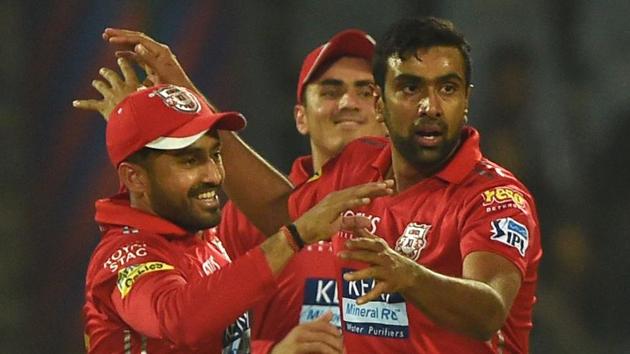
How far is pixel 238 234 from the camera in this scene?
412 cm

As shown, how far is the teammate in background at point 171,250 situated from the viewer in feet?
9.61

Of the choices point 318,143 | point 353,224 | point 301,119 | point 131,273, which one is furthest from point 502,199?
point 301,119

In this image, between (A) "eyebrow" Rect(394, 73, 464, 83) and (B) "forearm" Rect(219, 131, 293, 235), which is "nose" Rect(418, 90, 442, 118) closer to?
(A) "eyebrow" Rect(394, 73, 464, 83)

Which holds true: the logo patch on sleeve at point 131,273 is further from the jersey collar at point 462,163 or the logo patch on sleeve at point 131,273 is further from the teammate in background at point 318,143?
the teammate in background at point 318,143

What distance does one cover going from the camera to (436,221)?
2986 millimetres

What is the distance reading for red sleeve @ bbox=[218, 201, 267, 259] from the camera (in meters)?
4.09

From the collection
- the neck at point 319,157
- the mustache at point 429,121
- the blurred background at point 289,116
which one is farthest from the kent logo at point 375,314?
the blurred background at point 289,116

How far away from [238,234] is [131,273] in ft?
3.65

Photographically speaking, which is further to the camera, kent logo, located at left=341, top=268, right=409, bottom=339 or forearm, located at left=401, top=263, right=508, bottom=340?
kent logo, located at left=341, top=268, right=409, bottom=339

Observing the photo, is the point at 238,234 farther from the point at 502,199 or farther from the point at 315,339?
the point at 502,199

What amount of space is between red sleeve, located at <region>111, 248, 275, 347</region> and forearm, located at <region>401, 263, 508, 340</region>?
393mm

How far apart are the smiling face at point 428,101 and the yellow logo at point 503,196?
153 millimetres

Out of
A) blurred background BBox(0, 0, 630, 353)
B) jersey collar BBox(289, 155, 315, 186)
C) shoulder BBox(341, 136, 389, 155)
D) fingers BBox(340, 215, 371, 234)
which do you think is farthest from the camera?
blurred background BBox(0, 0, 630, 353)

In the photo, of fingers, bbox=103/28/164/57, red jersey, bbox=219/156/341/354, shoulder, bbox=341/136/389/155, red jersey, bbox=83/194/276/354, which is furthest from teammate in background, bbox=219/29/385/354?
fingers, bbox=103/28/164/57
